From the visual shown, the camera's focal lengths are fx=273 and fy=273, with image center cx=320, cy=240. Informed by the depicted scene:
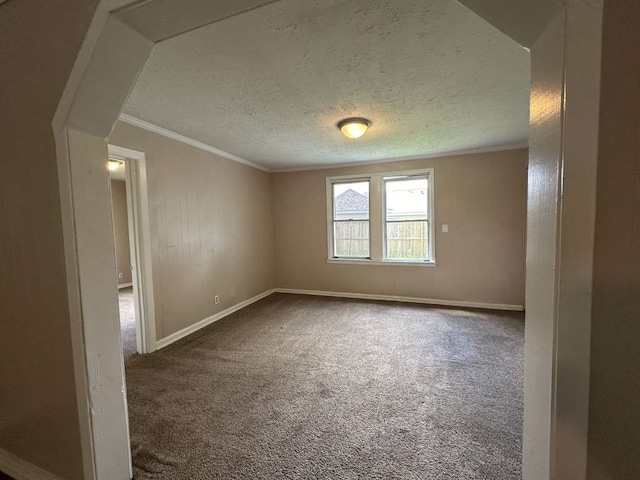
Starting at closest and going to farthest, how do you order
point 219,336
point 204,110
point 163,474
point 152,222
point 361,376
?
point 163,474 < point 361,376 < point 204,110 < point 152,222 < point 219,336

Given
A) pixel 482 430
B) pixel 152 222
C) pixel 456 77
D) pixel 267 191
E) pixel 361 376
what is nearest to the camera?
pixel 482 430

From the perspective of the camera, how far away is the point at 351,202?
491 cm

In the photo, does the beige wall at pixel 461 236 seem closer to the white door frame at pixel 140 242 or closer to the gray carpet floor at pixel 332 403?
the gray carpet floor at pixel 332 403

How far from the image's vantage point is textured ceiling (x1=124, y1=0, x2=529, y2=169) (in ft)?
4.75

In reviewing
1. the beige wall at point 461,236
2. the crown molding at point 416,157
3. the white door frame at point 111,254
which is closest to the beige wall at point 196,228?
the crown molding at point 416,157

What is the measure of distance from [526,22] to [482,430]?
6.85 ft

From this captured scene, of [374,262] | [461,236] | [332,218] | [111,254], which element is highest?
[332,218]

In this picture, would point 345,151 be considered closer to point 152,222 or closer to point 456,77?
point 456,77

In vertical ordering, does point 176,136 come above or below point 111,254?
above

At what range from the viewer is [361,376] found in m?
2.36

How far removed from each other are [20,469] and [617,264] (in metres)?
2.62

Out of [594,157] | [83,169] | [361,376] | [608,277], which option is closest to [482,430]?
[361,376]

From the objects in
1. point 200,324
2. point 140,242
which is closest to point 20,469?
point 140,242

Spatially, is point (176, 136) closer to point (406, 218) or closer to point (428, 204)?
point (406, 218)
